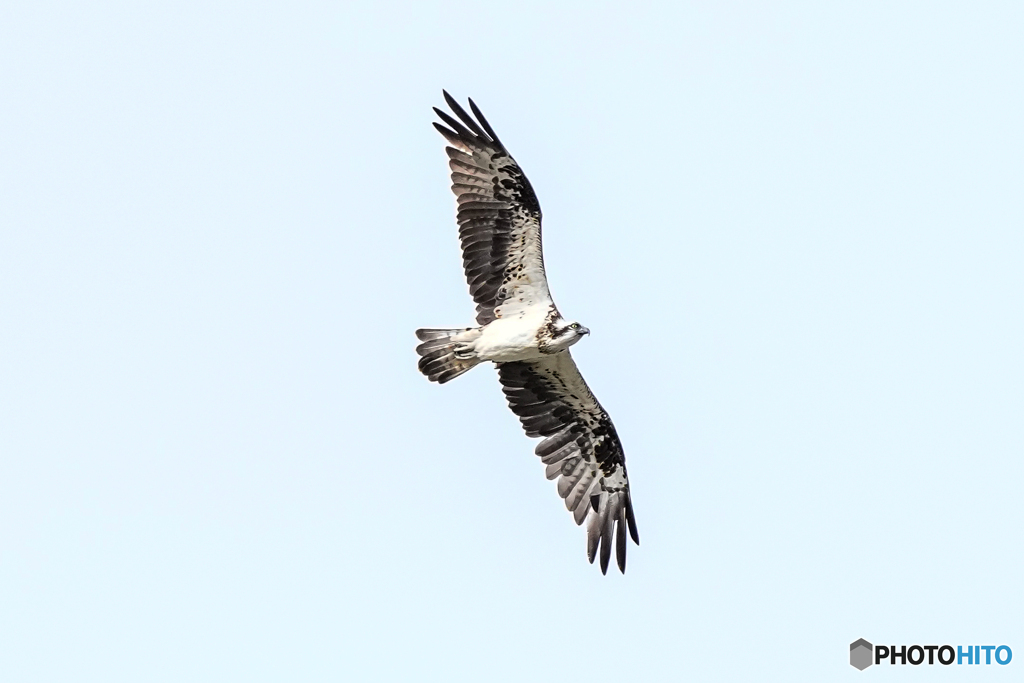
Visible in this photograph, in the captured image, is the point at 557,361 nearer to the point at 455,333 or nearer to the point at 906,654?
the point at 455,333

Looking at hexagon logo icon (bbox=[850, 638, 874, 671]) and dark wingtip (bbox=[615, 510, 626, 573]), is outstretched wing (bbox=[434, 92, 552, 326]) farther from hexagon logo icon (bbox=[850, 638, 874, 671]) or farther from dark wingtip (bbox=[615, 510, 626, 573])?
hexagon logo icon (bbox=[850, 638, 874, 671])

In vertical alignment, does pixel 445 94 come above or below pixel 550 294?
above

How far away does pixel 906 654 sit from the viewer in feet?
74.8

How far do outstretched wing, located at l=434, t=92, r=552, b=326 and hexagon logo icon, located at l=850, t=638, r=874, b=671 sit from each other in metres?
6.86

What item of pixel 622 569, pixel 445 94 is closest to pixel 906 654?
pixel 622 569

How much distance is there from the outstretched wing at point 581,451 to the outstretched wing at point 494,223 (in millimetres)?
1187

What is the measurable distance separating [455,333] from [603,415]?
234cm

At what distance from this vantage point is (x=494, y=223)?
20625mm

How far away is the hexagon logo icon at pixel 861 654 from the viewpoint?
77.5 ft

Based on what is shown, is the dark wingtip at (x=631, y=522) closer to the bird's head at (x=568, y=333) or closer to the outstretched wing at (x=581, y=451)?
the outstretched wing at (x=581, y=451)

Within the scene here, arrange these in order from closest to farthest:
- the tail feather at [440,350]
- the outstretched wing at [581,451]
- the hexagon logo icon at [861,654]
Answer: the tail feather at [440,350] → the outstretched wing at [581,451] → the hexagon logo icon at [861,654]

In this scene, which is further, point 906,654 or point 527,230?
point 906,654

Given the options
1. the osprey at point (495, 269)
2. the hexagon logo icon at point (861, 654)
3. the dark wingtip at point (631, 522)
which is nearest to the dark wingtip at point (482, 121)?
the osprey at point (495, 269)

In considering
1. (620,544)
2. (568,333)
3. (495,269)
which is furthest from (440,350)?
(620,544)
